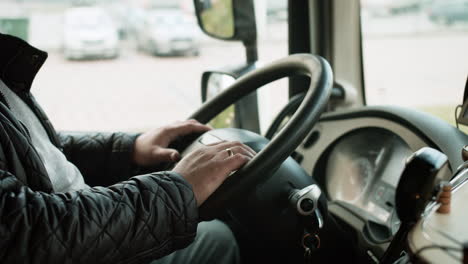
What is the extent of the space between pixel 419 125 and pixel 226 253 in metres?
0.63

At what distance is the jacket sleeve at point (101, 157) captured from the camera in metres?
1.51

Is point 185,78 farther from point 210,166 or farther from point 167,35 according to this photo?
point 210,166

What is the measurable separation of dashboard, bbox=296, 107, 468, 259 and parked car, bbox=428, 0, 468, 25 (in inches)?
13.5

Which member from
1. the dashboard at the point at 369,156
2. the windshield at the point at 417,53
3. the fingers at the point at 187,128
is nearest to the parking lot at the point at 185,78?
the windshield at the point at 417,53

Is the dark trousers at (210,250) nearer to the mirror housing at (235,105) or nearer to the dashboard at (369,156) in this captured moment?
the dashboard at (369,156)

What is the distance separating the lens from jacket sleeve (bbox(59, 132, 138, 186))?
151 centimetres

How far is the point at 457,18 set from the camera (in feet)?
5.00

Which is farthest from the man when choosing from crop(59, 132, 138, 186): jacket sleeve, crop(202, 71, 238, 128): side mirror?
crop(202, 71, 238, 128): side mirror

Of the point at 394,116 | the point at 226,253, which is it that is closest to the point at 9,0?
the point at 226,253

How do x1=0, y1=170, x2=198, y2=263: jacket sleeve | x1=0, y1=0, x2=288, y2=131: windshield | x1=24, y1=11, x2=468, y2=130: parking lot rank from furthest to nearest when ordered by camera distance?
1. x1=0, y1=0, x2=288, y2=131: windshield
2. x1=24, y1=11, x2=468, y2=130: parking lot
3. x1=0, y1=170, x2=198, y2=263: jacket sleeve

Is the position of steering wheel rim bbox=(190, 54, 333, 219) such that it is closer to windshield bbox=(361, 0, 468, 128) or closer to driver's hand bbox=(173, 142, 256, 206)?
driver's hand bbox=(173, 142, 256, 206)

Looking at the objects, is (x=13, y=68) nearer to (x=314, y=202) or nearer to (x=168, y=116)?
(x=314, y=202)

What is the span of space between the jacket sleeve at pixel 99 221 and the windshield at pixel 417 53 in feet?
3.00

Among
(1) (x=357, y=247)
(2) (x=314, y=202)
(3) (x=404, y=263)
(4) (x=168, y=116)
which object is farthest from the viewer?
(4) (x=168, y=116)
